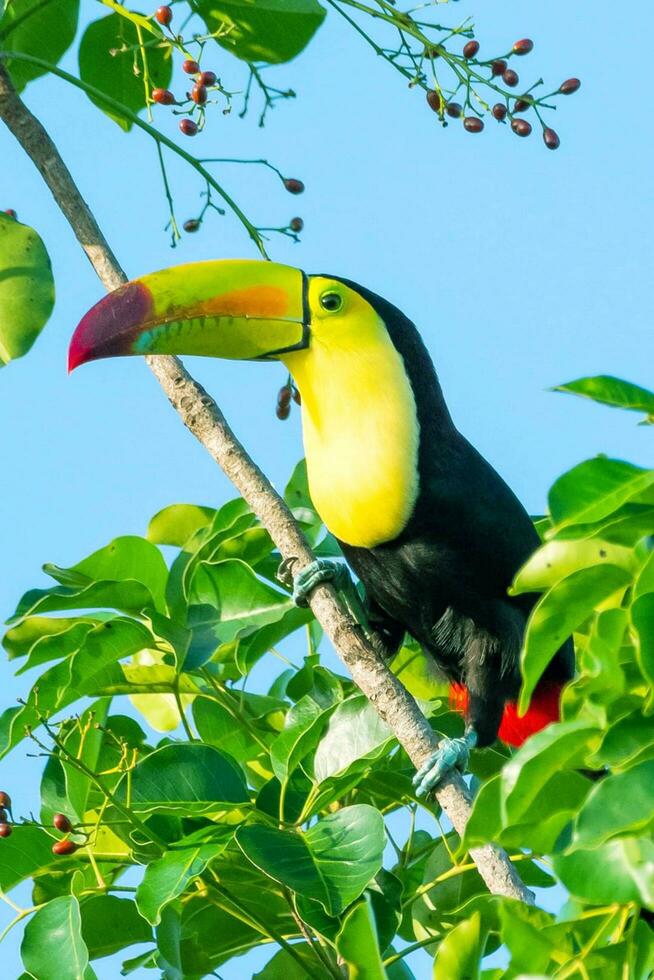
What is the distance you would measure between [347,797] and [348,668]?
0.30 metres

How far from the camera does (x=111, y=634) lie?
9.27 ft

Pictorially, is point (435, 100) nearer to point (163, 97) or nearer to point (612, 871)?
point (163, 97)

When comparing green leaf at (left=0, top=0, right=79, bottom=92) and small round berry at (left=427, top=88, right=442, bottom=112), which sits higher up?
green leaf at (left=0, top=0, right=79, bottom=92)

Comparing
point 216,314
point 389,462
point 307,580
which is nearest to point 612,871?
point 307,580

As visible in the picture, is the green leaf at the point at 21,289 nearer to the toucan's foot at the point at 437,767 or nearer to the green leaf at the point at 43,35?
the green leaf at the point at 43,35

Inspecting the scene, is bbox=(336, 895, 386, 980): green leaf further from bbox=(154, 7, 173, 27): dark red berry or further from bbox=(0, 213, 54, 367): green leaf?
bbox=(154, 7, 173, 27): dark red berry

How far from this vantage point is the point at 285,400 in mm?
3525

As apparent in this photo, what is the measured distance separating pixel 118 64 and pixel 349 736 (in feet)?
5.89

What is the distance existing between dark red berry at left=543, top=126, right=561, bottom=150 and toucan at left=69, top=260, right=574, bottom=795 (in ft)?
1.95

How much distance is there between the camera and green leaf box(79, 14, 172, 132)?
361cm

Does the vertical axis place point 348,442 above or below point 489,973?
above

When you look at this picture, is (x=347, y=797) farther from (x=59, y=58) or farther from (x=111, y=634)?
(x=59, y=58)

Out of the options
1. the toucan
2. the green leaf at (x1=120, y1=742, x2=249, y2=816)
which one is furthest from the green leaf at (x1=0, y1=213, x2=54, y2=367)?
the green leaf at (x1=120, y1=742, x2=249, y2=816)

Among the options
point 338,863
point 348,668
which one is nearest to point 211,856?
point 338,863
